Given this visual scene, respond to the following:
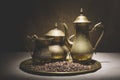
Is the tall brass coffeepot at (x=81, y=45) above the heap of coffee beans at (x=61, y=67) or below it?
above

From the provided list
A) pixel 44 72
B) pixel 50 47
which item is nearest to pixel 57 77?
pixel 44 72

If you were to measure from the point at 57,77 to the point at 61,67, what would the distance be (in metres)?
0.08

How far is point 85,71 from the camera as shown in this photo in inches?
42.3

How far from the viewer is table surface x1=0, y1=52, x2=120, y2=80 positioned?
3.38 ft

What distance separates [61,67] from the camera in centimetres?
111

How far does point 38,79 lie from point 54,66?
0.42ft

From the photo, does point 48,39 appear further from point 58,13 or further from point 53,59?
point 58,13

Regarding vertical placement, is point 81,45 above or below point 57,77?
above

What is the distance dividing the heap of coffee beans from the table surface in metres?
0.04

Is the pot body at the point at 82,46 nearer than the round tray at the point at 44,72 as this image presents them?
No

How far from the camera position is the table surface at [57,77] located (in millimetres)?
1029

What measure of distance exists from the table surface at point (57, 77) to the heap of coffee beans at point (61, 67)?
4cm

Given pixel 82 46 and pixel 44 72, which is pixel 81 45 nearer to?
pixel 82 46

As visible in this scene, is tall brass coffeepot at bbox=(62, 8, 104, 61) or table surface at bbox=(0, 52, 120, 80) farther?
tall brass coffeepot at bbox=(62, 8, 104, 61)
